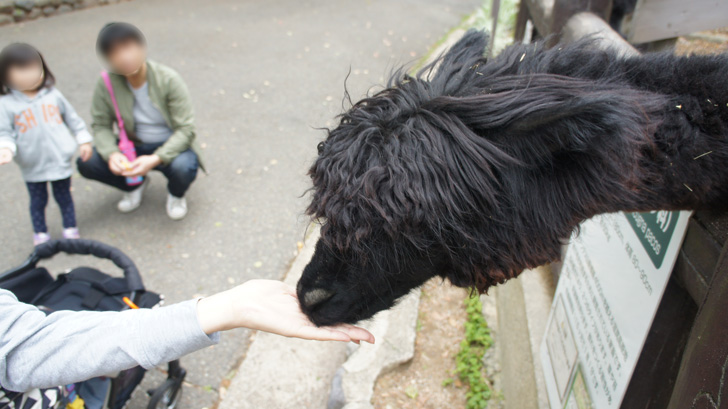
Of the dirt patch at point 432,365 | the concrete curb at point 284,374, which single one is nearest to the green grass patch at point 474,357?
the dirt patch at point 432,365

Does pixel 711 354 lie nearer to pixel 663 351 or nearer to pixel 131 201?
pixel 663 351

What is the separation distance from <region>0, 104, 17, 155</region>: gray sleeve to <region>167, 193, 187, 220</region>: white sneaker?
1375 millimetres

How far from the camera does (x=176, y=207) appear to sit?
4.77 m

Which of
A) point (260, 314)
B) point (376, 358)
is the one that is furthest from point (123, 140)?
point (260, 314)

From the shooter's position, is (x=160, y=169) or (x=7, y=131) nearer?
(x=7, y=131)

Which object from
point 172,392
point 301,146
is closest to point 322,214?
point 172,392

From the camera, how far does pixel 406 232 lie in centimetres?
163

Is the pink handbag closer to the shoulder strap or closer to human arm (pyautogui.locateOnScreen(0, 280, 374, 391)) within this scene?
the shoulder strap

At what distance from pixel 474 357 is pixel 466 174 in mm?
2213

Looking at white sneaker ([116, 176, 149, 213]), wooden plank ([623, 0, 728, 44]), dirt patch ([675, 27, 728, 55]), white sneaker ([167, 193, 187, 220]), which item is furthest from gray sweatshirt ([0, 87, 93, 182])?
dirt patch ([675, 27, 728, 55])

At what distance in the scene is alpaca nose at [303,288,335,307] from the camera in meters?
1.84

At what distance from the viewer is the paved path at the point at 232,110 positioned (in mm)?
4250

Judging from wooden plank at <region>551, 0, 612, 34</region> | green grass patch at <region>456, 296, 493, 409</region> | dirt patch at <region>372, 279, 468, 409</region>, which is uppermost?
wooden plank at <region>551, 0, 612, 34</region>

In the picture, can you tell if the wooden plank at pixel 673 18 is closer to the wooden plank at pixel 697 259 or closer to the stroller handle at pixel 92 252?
the wooden plank at pixel 697 259
